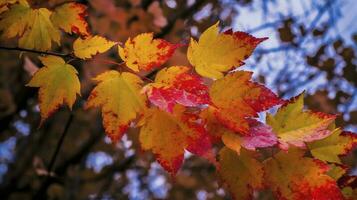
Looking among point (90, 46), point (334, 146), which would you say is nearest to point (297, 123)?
point (334, 146)

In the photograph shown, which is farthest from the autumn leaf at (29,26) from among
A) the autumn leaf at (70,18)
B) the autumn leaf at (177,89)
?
the autumn leaf at (177,89)

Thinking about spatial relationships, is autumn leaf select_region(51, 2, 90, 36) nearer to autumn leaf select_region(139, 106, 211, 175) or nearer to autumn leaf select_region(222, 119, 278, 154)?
autumn leaf select_region(139, 106, 211, 175)

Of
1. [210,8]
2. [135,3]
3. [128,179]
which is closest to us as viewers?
[135,3]

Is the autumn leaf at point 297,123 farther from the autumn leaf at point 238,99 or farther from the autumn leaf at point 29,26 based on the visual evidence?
the autumn leaf at point 29,26

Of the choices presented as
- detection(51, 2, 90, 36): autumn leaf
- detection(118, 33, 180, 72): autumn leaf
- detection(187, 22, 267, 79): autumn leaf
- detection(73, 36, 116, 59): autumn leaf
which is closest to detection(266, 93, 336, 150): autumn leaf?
detection(187, 22, 267, 79): autumn leaf

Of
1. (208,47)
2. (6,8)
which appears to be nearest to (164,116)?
(208,47)

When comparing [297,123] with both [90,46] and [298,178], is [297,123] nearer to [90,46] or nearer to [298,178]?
[298,178]

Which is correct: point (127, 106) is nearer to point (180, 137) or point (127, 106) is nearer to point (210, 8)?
point (180, 137)

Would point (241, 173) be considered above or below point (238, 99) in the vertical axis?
below
